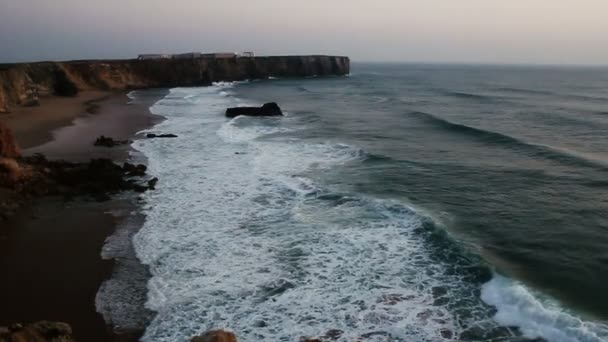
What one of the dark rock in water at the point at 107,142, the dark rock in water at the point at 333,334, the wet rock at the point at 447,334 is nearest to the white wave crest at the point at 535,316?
the wet rock at the point at 447,334

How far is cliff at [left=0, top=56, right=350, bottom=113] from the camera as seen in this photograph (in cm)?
4556

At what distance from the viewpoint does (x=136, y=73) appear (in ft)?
250

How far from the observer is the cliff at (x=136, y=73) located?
45.6 m

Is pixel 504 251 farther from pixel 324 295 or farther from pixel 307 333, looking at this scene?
pixel 307 333

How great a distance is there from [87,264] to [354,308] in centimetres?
705

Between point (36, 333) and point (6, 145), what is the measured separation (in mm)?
16313

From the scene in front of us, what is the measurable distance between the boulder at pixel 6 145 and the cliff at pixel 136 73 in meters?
18.9

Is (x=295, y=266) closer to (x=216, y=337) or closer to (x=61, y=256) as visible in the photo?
(x=216, y=337)

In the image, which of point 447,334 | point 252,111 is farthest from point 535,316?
point 252,111

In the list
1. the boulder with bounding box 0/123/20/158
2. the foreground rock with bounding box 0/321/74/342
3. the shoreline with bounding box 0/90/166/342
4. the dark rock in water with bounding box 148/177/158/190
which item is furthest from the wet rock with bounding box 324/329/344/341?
the boulder with bounding box 0/123/20/158

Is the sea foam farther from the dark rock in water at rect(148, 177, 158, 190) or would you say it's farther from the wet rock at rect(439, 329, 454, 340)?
the dark rock in water at rect(148, 177, 158, 190)

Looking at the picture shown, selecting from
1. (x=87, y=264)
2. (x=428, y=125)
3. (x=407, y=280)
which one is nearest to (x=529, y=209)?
(x=407, y=280)

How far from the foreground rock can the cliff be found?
35.5 m

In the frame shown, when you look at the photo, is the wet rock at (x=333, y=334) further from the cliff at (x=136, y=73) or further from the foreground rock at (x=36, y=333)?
the cliff at (x=136, y=73)
